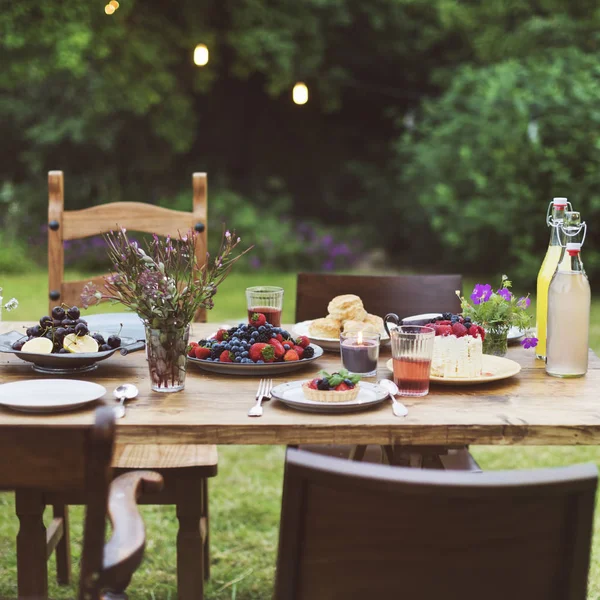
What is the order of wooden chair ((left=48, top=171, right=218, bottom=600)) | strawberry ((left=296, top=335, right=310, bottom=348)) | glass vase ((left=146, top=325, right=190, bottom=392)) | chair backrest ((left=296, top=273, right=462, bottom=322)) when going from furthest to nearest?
chair backrest ((left=296, top=273, right=462, bottom=322)) < wooden chair ((left=48, top=171, right=218, bottom=600)) < strawberry ((left=296, top=335, right=310, bottom=348)) < glass vase ((left=146, top=325, right=190, bottom=392))

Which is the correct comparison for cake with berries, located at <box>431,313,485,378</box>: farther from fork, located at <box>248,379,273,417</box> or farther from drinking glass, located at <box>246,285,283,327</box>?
drinking glass, located at <box>246,285,283,327</box>

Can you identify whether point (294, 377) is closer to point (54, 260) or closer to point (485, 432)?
point (485, 432)

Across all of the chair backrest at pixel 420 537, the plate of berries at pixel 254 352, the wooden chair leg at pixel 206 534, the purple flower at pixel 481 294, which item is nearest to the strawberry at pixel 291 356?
the plate of berries at pixel 254 352

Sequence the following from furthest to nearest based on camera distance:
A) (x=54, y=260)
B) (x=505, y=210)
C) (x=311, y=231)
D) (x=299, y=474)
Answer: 1. (x=311, y=231)
2. (x=505, y=210)
3. (x=54, y=260)
4. (x=299, y=474)

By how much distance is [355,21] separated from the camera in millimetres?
10773

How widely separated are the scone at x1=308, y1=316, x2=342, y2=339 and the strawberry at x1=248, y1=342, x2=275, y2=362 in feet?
0.99

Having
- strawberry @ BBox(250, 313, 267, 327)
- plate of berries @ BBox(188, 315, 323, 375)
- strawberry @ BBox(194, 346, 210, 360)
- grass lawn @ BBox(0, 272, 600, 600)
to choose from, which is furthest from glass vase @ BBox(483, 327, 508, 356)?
grass lawn @ BBox(0, 272, 600, 600)

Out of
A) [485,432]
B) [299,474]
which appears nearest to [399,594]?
[299,474]

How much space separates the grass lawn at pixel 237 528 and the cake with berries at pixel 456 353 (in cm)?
118

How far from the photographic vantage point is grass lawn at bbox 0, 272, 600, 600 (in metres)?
2.73

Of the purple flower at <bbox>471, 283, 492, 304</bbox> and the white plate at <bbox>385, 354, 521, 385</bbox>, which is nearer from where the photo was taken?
the white plate at <bbox>385, 354, 521, 385</bbox>

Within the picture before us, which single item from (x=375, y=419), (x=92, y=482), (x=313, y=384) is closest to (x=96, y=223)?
(x=313, y=384)

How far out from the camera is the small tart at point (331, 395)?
165 cm

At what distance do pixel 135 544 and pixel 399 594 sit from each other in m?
0.30
